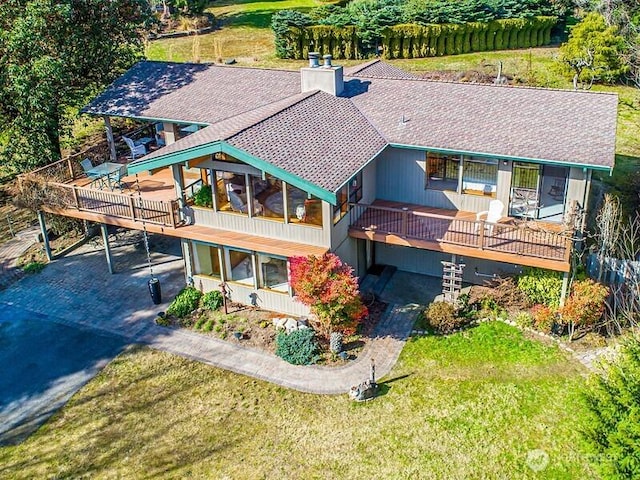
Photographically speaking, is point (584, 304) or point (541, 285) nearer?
point (584, 304)

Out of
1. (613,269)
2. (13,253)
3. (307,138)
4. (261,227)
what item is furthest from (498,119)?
(13,253)

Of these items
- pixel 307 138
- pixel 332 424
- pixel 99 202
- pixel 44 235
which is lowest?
A: pixel 332 424

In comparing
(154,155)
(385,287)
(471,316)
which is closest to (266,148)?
(154,155)

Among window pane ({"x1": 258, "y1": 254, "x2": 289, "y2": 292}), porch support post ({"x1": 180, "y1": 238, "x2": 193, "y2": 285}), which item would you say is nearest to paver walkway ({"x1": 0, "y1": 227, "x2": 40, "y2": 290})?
porch support post ({"x1": 180, "y1": 238, "x2": 193, "y2": 285})

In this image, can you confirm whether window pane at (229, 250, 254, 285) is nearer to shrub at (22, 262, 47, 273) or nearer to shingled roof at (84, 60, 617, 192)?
shingled roof at (84, 60, 617, 192)

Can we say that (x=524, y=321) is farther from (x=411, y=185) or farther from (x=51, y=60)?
(x=51, y=60)

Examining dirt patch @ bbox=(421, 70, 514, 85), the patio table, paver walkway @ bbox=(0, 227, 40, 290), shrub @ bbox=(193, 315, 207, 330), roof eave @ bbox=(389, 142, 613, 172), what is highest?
roof eave @ bbox=(389, 142, 613, 172)

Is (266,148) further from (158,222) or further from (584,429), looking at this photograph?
(584,429)
